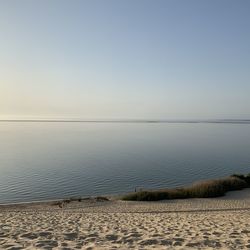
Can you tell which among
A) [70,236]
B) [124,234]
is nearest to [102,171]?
[124,234]

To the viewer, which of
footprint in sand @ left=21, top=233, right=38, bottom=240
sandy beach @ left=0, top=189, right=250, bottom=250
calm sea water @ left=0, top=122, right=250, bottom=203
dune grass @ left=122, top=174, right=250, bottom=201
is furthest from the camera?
calm sea water @ left=0, top=122, right=250, bottom=203

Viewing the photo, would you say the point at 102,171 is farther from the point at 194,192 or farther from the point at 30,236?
the point at 30,236

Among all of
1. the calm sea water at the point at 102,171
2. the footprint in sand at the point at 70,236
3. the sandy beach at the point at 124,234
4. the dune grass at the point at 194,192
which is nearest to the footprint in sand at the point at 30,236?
the sandy beach at the point at 124,234

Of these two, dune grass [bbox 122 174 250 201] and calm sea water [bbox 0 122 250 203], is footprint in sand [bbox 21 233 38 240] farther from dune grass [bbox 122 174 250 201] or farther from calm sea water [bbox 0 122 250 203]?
calm sea water [bbox 0 122 250 203]

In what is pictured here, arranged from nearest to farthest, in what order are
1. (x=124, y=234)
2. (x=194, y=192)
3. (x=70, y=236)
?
(x=70, y=236) → (x=124, y=234) → (x=194, y=192)

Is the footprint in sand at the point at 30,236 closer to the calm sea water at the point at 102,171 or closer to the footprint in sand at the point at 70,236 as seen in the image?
the footprint in sand at the point at 70,236

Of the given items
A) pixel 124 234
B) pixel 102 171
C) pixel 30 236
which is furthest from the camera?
pixel 102 171

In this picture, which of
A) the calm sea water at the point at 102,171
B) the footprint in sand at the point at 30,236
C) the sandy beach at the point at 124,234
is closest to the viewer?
the sandy beach at the point at 124,234

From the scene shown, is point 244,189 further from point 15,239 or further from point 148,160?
point 15,239

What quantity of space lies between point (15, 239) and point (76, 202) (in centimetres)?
1341

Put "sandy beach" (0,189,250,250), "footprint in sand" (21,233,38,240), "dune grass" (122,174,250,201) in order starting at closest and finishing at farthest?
"sandy beach" (0,189,250,250) → "footprint in sand" (21,233,38,240) → "dune grass" (122,174,250,201)

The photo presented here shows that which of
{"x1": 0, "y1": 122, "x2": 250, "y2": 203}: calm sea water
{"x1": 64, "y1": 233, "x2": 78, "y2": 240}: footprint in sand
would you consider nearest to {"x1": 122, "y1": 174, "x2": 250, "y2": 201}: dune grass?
{"x1": 0, "y1": 122, "x2": 250, "y2": 203}: calm sea water

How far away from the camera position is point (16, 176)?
32375 mm

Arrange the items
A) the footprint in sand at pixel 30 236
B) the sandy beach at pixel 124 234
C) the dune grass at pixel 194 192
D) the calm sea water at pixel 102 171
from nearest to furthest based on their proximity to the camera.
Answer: the sandy beach at pixel 124 234
the footprint in sand at pixel 30 236
the dune grass at pixel 194 192
the calm sea water at pixel 102 171
